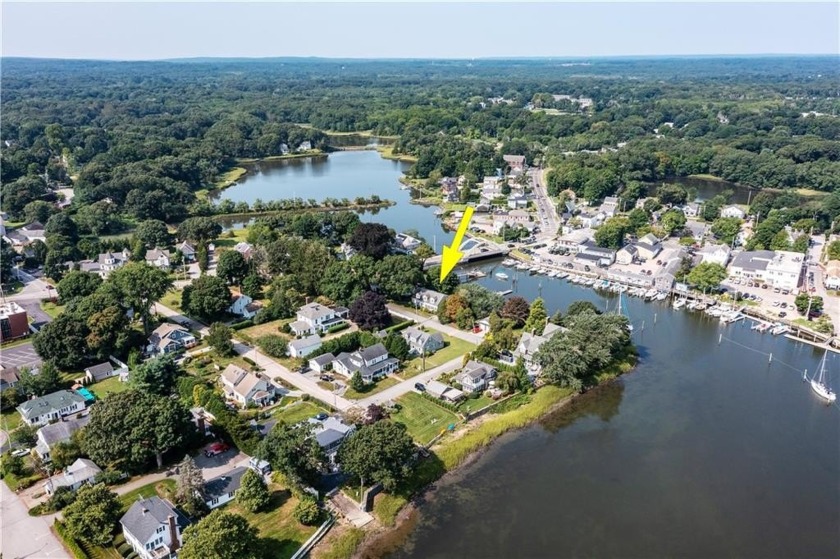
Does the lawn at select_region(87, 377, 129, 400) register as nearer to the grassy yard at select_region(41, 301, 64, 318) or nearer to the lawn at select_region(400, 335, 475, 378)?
the grassy yard at select_region(41, 301, 64, 318)

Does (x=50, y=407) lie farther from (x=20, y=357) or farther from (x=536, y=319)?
(x=536, y=319)

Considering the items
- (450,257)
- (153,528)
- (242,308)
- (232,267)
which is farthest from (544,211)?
(153,528)

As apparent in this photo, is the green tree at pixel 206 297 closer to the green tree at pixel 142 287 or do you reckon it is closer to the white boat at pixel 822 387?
the green tree at pixel 142 287

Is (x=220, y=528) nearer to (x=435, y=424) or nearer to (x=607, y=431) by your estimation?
(x=435, y=424)

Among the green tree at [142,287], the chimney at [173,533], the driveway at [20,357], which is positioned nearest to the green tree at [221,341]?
the green tree at [142,287]

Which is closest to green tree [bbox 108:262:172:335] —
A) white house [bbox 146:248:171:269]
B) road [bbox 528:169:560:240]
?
white house [bbox 146:248:171:269]

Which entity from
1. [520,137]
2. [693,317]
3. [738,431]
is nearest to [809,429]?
[738,431]

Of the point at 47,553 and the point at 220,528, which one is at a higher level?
the point at 220,528
